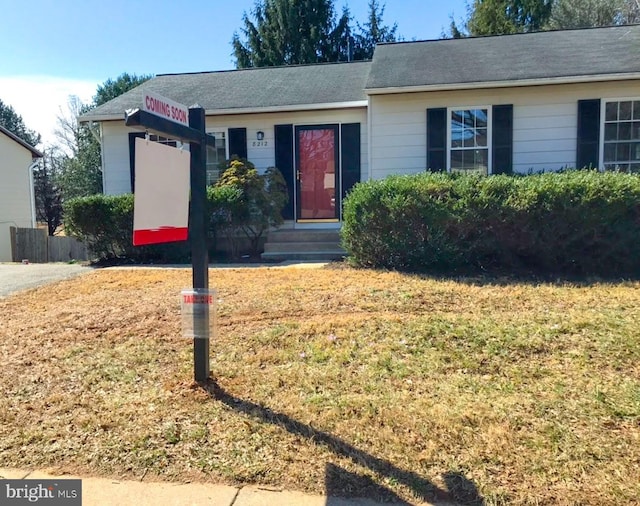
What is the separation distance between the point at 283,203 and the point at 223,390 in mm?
6790

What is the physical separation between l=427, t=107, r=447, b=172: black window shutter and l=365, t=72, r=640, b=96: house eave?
49cm

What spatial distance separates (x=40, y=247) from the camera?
51.5 feet

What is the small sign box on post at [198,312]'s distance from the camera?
3.52 meters

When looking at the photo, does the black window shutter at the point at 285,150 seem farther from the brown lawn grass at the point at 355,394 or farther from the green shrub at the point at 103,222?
the brown lawn grass at the point at 355,394

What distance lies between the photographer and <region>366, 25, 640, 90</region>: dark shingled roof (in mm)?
9352

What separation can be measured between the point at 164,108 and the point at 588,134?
8634 mm

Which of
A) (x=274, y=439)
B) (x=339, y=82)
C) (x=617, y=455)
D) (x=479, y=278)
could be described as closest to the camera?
(x=617, y=455)

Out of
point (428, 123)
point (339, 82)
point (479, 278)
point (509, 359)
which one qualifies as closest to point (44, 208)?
point (339, 82)

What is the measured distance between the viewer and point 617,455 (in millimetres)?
2787

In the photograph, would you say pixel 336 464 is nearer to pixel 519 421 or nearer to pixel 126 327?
pixel 519 421

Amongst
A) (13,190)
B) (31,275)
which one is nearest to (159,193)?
(31,275)

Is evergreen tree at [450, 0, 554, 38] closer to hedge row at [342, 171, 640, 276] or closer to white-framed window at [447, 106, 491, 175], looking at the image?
white-framed window at [447, 106, 491, 175]

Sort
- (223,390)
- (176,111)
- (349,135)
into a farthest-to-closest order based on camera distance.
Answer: (349,135), (223,390), (176,111)

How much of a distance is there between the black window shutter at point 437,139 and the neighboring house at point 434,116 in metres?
0.02
